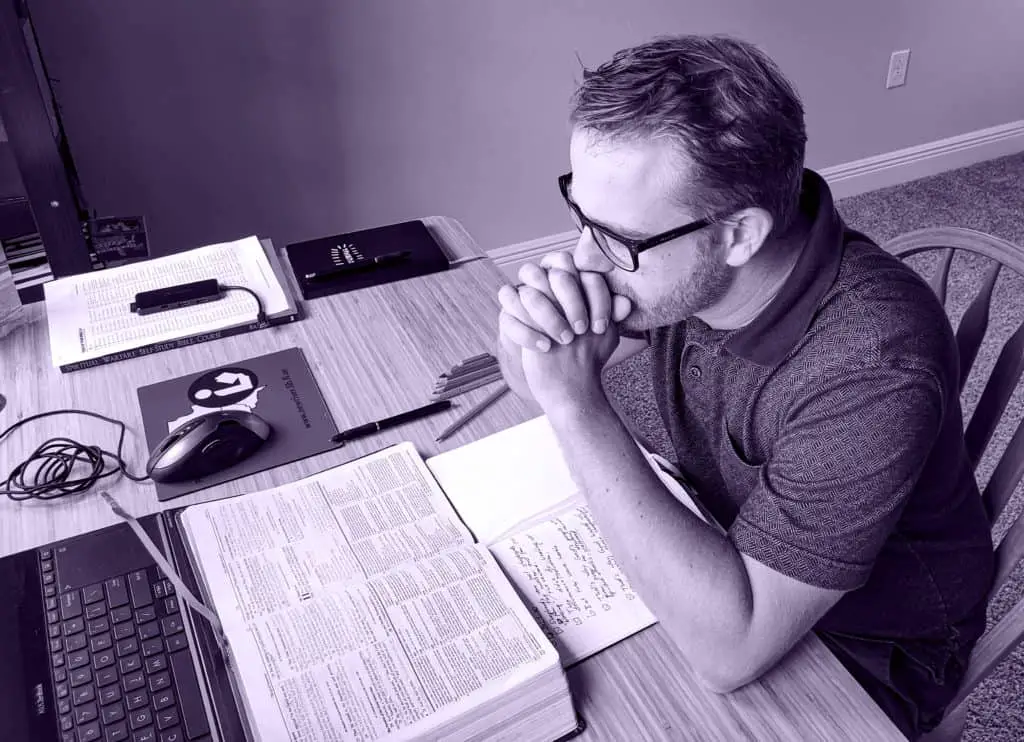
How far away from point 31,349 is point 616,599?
0.86 metres

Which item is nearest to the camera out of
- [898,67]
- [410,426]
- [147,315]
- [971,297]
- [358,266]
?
[410,426]

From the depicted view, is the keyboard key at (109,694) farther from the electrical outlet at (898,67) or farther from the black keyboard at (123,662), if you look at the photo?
the electrical outlet at (898,67)

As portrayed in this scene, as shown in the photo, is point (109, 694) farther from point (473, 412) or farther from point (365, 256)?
point (365, 256)

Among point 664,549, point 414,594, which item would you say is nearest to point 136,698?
point 414,594

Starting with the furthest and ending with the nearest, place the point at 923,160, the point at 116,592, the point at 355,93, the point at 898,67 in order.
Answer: the point at 923,160 → the point at 898,67 → the point at 355,93 → the point at 116,592

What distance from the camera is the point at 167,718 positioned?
26.3 inches

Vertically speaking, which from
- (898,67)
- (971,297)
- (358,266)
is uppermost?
(358,266)

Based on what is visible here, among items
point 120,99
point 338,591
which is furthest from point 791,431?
point 120,99

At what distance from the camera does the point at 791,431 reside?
2.67 feet

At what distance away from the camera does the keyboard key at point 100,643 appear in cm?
72

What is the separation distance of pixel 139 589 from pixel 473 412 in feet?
1.34

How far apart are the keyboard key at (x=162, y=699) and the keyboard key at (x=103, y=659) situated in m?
0.06

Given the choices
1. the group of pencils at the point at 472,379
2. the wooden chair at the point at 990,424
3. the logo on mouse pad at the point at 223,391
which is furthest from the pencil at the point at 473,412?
the wooden chair at the point at 990,424

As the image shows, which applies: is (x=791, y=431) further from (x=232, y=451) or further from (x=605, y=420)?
(x=232, y=451)
